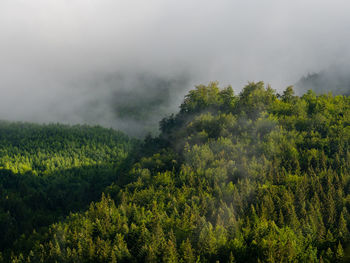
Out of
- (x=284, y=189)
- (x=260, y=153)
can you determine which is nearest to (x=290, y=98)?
(x=260, y=153)

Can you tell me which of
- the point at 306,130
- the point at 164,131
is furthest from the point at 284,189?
the point at 164,131

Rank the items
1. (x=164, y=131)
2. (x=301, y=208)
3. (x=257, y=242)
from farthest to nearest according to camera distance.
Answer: (x=164, y=131)
(x=301, y=208)
(x=257, y=242)

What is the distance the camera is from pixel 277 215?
88.8 metres

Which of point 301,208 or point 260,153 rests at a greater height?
point 260,153

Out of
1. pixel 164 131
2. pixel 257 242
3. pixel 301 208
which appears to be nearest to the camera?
pixel 257 242

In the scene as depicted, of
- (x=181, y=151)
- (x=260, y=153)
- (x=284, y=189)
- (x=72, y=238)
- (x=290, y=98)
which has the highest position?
(x=290, y=98)

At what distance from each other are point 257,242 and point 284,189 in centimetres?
2481

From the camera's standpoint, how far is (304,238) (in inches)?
3081

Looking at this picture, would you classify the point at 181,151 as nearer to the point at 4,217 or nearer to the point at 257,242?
the point at 257,242

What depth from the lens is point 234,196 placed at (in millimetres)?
95438

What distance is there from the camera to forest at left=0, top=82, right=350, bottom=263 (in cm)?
7750

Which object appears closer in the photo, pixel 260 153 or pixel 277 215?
pixel 277 215

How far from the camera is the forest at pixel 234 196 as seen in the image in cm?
7750

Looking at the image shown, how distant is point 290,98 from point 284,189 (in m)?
Result: 66.1
